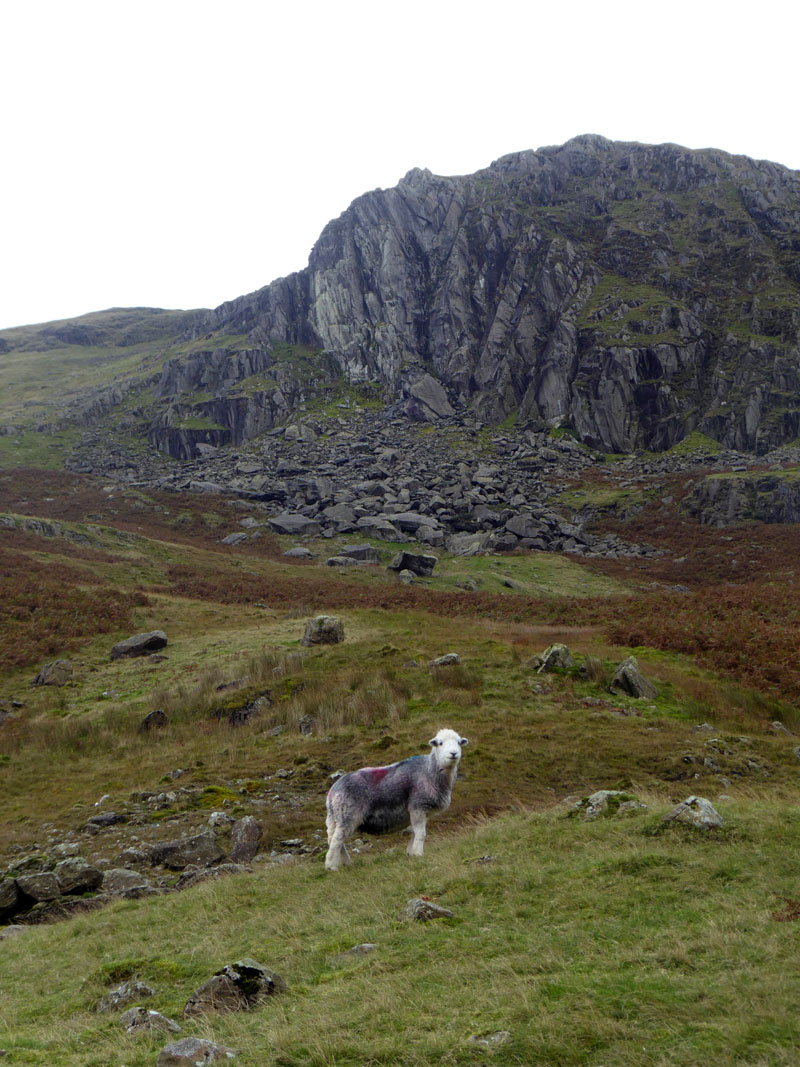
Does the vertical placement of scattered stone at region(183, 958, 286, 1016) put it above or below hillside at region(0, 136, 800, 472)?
below

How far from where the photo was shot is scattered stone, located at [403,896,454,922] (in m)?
7.76

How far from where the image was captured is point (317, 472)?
8519 centimetres

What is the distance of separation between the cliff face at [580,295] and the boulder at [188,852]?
93.6 m

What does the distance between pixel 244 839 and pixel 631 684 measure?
45.1 ft

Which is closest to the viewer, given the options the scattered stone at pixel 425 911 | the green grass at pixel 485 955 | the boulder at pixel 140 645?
the green grass at pixel 485 955

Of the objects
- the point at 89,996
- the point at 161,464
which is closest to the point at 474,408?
the point at 161,464

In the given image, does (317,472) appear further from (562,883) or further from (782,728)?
(562,883)

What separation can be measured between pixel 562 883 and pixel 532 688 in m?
13.1

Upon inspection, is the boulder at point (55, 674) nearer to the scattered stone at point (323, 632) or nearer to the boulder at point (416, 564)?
the scattered stone at point (323, 632)

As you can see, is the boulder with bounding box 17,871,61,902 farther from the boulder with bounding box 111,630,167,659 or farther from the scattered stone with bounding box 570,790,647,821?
the boulder with bounding box 111,630,167,659

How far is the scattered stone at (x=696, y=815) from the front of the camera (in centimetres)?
934

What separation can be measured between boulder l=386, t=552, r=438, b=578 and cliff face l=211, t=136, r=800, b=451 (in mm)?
56287

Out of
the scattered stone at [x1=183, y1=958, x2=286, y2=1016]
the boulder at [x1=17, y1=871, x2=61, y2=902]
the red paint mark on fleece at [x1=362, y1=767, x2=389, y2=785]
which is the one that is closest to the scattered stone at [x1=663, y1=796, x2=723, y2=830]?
the red paint mark on fleece at [x1=362, y1=767, x2=389, y2=785]

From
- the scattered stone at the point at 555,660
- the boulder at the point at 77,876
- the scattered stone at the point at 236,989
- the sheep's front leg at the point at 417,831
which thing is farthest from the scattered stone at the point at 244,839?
the scattered stone at the point at 555,660
